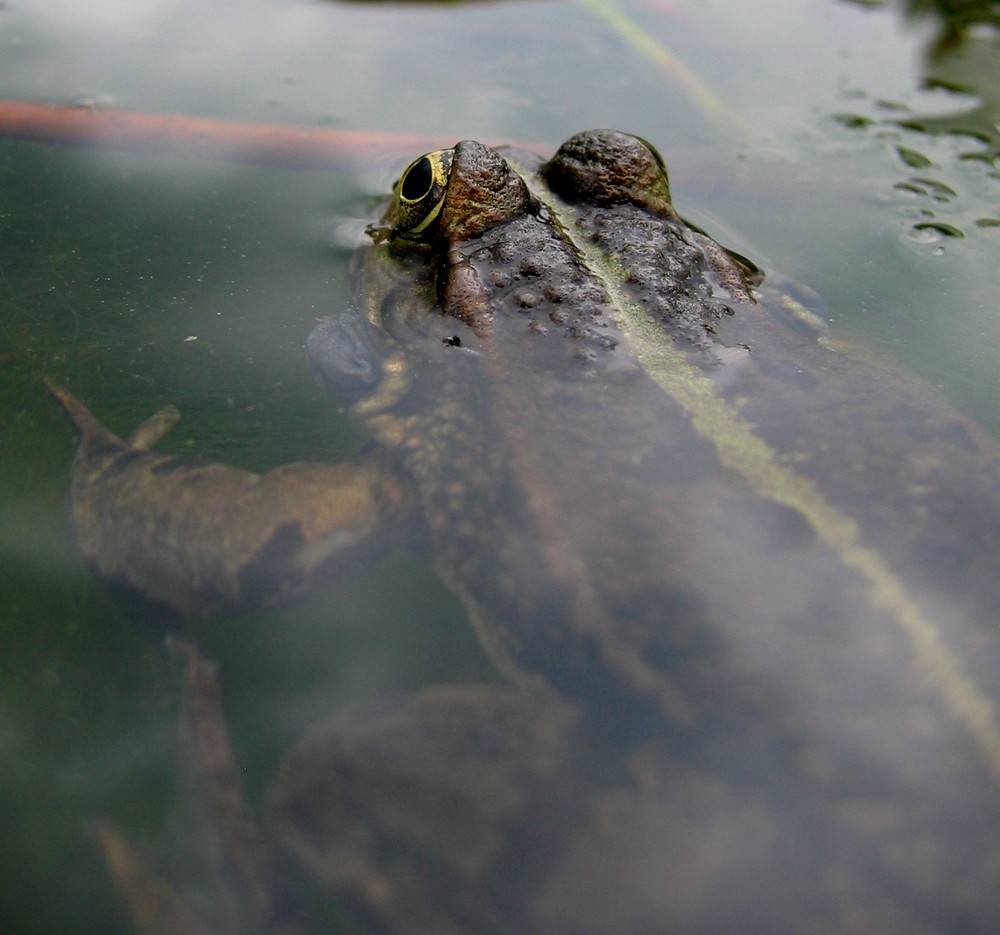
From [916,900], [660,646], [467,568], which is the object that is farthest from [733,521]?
[916,900]

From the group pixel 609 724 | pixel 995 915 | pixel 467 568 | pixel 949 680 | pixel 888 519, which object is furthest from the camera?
pixel 467 568

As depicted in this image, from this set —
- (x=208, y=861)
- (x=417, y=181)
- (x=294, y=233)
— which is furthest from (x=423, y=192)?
(x=208, y=861)

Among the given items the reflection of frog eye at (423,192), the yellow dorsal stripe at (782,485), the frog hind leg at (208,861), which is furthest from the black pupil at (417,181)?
the frog hind leg at (208,861)

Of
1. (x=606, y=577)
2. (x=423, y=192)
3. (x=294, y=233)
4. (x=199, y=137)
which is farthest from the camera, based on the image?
(x=199, y=137)

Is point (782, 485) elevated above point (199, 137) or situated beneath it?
situated beneath

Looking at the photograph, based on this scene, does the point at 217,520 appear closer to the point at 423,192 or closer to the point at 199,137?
the point at 423,192

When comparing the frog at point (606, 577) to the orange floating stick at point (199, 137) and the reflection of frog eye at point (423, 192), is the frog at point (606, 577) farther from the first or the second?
the orange floating stick at point (199, 137)

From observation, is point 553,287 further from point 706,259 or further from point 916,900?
point 916,900

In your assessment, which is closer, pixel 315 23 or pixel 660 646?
pixel 660 646
